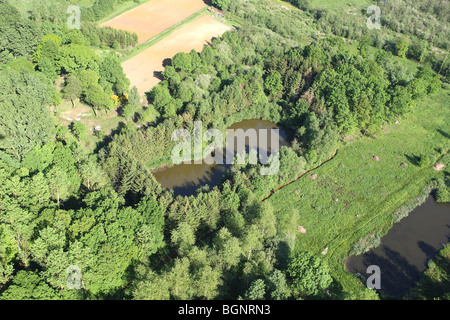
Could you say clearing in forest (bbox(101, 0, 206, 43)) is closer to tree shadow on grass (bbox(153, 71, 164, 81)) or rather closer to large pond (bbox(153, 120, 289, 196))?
tree shadow on grass (bbox(153, 71, 164, 81))

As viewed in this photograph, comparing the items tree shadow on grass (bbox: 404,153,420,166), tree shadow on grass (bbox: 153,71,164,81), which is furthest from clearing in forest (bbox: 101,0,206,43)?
tree shadow on grass (bbox: 404,153,420,166)

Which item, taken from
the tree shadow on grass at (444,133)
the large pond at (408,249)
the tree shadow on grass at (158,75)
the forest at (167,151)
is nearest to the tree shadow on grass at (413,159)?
the forest at (167,151)

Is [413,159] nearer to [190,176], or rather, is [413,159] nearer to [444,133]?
[444,133]

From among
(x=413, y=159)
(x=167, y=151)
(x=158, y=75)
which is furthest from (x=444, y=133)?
(x=158, y=75)

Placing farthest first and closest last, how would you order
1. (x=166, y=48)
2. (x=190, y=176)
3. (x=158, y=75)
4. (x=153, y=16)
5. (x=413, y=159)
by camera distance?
(x=153, y=16)
(x=166, y=48)
(x=158, y=75)
(x=413, y=159)
(x=190, y=176)

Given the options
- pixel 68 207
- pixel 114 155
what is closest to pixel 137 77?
pixel 114 155

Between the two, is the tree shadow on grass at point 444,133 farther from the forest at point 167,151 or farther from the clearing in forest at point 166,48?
the clearing in forest at point 166,48
